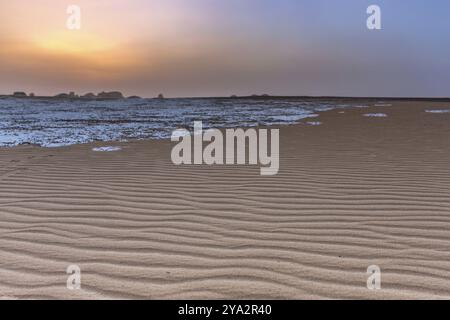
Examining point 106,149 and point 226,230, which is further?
point 106,149

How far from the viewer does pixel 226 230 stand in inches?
149

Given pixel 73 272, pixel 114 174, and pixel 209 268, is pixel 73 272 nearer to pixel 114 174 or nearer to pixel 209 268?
pixel 209 268

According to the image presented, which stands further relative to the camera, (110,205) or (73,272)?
(110,205)

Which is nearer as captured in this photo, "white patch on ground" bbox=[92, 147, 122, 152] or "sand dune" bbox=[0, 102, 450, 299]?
"sand dune" bbox=[0, 102, 450, 299]

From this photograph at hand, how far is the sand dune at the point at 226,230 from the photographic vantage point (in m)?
2.75

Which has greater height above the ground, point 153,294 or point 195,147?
point 195,147

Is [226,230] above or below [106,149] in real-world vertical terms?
below

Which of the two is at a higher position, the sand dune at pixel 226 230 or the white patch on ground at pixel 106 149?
the white patch on ground at pixel 106 149

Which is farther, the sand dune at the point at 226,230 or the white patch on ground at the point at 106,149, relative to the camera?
the white patch on ground at the point at 106,149

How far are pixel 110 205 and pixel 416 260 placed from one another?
2.91m

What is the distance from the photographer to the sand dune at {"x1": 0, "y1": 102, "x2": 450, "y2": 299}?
2.75m

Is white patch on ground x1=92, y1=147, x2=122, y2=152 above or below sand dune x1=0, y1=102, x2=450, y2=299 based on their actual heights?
above

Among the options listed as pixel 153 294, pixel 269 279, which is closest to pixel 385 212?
pixel 269 279

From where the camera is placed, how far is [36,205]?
15.3 feet
